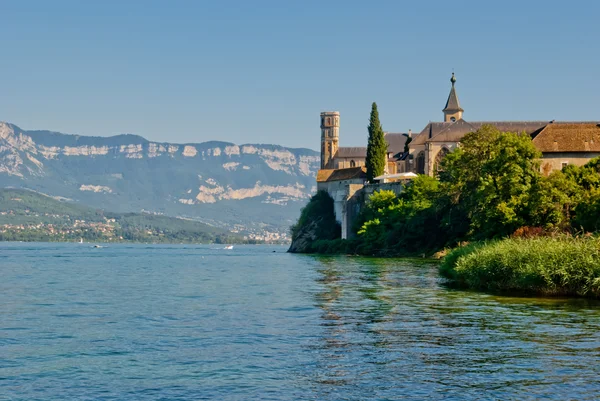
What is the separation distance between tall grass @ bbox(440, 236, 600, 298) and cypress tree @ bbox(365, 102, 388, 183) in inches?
3402

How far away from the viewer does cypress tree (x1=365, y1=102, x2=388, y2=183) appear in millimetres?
141250

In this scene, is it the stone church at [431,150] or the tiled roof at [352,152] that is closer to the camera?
the stone church at [431,150]

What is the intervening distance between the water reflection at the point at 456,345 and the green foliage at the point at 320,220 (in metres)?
103

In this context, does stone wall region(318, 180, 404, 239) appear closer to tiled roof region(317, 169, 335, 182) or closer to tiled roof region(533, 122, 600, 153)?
tiled roof region(317, 169, 335, 182)

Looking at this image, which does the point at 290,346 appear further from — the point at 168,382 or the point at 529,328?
the point at 529,328

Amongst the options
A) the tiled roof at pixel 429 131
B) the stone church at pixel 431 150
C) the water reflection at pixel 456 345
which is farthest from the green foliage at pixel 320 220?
the water reflection at pixel 456 345

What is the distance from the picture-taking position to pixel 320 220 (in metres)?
157

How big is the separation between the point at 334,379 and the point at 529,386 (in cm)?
518

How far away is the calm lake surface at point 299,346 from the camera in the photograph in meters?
23.7

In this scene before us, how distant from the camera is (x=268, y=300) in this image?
1906 inches

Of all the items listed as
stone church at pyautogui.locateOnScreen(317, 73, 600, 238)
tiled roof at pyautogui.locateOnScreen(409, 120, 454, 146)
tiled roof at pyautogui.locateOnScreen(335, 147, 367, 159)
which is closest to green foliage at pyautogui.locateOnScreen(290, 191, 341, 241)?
stone church at pyautogui.locateOnScreen(317, 73, 600, 238)

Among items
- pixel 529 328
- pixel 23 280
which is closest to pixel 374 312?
pixel 529 328

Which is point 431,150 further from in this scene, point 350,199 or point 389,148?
point 389,148

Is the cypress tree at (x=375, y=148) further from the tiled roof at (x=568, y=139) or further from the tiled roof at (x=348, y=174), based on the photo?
the tiled roof at (x=568, y=139)
